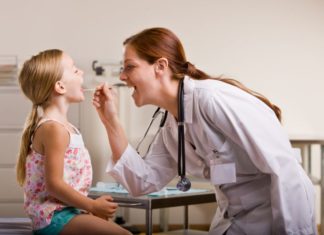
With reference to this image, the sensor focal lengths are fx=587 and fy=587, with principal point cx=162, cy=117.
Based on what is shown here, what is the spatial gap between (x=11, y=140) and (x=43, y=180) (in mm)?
2173

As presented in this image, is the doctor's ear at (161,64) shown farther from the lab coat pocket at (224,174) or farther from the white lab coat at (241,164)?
the lab coat pocket at (224,174)

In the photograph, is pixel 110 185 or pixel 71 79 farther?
pixel 110 185

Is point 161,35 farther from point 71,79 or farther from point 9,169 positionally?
point 9,169

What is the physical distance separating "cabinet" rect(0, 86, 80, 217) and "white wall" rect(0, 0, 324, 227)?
1.44ft

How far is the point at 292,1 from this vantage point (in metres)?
4.49

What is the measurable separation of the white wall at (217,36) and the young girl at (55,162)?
7.23ft

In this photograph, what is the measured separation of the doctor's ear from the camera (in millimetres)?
1698

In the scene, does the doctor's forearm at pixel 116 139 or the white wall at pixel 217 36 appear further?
the white wall at pixel 217 36

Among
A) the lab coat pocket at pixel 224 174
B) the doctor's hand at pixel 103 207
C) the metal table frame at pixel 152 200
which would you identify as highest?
the lab coat pocket at pixel 224 174

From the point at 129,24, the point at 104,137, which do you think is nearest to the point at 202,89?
the point at 104,137

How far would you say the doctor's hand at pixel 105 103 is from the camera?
70.4 inches

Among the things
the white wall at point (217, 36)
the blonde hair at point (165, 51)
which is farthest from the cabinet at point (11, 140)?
the blonde hair at point (165, 51)

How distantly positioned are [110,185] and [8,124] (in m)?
0.96

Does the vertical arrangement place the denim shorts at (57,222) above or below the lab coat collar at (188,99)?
below
